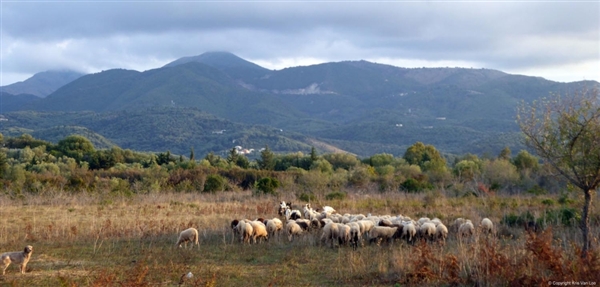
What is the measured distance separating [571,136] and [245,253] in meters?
8.63

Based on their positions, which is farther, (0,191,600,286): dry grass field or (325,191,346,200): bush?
(325,191,346,200): bush

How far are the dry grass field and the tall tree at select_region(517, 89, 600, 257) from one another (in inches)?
56.6

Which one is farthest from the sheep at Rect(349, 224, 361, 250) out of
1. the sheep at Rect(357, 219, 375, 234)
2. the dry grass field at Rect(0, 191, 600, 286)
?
the sheep at Rect(357, 219, 375, 234)

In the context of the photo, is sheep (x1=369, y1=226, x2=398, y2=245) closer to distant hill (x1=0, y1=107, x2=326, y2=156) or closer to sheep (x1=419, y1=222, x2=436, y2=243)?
sheep (x1=419, y1=222, x2=436, y2=243)

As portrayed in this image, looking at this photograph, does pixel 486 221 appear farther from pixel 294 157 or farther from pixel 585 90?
pixel 294 157

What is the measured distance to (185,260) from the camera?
14.0m

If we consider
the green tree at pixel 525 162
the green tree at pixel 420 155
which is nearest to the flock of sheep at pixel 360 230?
the green tree at pixel 525 162

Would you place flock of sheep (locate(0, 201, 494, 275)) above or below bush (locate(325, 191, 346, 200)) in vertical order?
above

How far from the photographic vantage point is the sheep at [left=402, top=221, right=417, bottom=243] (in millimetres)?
16747

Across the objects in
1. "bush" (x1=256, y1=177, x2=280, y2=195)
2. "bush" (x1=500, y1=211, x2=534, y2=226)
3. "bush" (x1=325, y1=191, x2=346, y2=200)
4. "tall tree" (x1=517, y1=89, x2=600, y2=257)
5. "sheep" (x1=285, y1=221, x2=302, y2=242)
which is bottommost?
"bush" (x1=325, y1=191, x2=346, y2=200)

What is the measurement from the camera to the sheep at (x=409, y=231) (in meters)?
16.7

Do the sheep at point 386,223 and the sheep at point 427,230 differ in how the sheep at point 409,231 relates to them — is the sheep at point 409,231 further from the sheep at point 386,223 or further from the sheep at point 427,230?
the sheep at point 386,223

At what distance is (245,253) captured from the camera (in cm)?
1519

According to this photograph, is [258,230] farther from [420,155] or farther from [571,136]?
[420,155]
